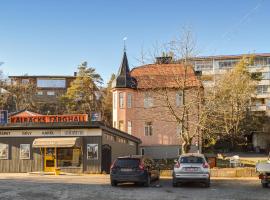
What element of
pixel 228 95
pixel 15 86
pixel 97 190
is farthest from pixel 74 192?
pixel 15 86

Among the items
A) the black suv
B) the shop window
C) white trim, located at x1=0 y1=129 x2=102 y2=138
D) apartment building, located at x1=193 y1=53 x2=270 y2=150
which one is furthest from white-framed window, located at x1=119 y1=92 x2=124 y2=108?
apartment building, located at x1=193 y1=53 x2=270 y2=150

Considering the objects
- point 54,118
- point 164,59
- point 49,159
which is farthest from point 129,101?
point 49,159

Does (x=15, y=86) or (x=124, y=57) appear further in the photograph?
(x=15, y=86)

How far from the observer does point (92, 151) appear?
1271 inches

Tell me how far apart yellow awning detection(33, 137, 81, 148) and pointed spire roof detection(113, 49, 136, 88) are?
18891 mm

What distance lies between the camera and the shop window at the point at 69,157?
32594 mm

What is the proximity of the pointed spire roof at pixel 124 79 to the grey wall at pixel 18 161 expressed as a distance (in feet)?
61.2

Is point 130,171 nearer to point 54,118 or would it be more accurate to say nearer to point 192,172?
point 192,172

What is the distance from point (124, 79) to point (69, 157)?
1921cm

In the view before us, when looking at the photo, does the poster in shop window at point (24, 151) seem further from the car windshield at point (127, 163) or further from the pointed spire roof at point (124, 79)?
the pointed spire roof at point (124, 79)

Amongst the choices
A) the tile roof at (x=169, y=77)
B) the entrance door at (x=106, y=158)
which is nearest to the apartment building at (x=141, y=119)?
the tile roof at (x=169, y=77)

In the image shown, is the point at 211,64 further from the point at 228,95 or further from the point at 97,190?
the point at 97,190

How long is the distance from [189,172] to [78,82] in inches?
2145

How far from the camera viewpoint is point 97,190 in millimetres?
19719
